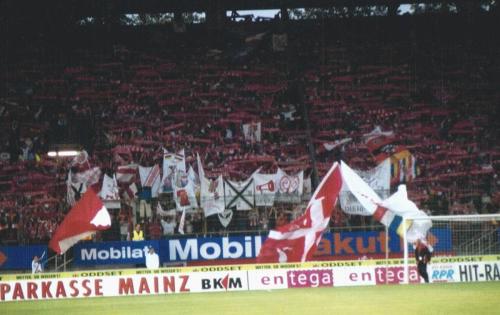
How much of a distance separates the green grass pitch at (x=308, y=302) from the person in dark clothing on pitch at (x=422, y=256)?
599mm

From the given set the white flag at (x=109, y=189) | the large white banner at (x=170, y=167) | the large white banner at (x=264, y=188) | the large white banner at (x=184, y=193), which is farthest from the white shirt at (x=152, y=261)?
the large white banner at (x=264, y=188)

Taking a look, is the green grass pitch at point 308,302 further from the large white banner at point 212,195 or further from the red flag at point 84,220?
the large white banner at point 212,195

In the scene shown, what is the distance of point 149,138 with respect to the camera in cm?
3488

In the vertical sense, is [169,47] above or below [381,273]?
above

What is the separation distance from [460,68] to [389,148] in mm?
7616

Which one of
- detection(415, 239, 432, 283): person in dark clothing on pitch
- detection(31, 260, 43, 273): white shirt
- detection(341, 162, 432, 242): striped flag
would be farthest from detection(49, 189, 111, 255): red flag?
detection(415, 239, 432, 283): person in dark clothing on pitch

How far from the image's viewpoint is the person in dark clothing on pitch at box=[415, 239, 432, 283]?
77.2ft

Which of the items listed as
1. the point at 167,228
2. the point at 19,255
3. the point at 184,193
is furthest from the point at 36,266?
the point at 184,193

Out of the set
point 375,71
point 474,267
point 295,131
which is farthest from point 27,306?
point 375,71

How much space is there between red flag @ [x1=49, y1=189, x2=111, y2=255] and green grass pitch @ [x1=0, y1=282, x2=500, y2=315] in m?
3.54

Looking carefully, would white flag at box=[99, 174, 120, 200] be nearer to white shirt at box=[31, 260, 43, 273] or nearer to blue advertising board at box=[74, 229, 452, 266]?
blue advertising board at box=[74, 229, 452, 266]

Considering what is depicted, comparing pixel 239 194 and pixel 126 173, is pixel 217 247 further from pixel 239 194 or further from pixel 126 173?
pixel 126 173

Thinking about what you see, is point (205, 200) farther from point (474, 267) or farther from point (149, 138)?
point (474, 267)

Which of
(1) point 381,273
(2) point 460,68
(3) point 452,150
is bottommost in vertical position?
(1) point 381,273
